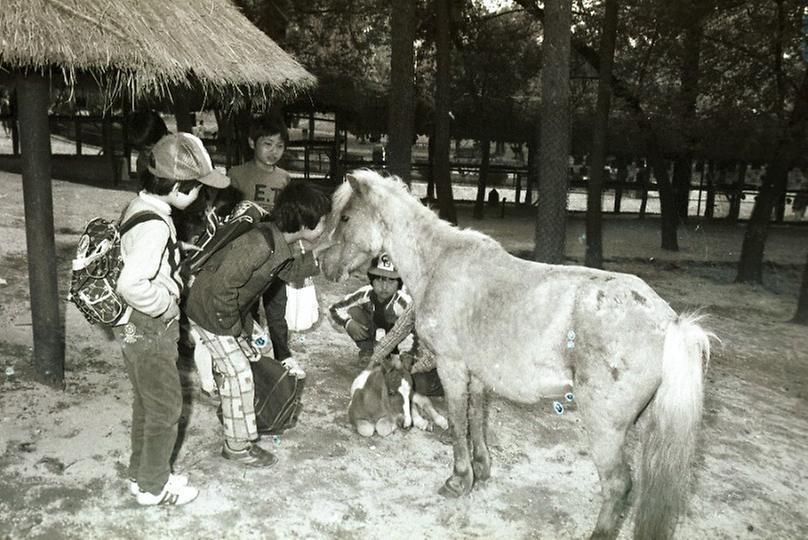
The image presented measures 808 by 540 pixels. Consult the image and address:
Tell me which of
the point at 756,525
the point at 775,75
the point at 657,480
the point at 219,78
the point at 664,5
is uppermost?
the point at 664,5

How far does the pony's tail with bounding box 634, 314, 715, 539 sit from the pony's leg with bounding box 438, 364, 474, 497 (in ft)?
3.19

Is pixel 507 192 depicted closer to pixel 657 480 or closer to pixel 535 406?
pixel 535 406

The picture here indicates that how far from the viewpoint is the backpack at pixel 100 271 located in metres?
3.07

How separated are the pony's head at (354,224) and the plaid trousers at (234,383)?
2.20 ft

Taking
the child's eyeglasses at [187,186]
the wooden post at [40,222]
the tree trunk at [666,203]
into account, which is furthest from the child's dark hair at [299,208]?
the tree trunk at [666,203]

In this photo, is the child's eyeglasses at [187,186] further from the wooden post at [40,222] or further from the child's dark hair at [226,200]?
the wooden post at [40,222]

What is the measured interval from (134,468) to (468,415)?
1876mm

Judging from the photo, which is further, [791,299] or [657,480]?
[791,299]

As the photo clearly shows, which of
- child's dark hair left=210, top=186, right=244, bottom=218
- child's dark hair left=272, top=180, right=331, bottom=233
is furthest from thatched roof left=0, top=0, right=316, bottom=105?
child's dark hair left=272, top=180, right=331, bottom=233

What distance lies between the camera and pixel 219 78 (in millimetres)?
4934

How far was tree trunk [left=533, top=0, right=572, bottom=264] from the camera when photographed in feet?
21.2

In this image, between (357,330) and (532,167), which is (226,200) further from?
(532,167)

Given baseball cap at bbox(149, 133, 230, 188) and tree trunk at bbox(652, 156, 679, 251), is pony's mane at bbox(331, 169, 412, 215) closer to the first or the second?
baseball cap at bbox(149, 133, 230, 188)

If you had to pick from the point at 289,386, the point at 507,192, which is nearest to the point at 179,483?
the point at 289,386
